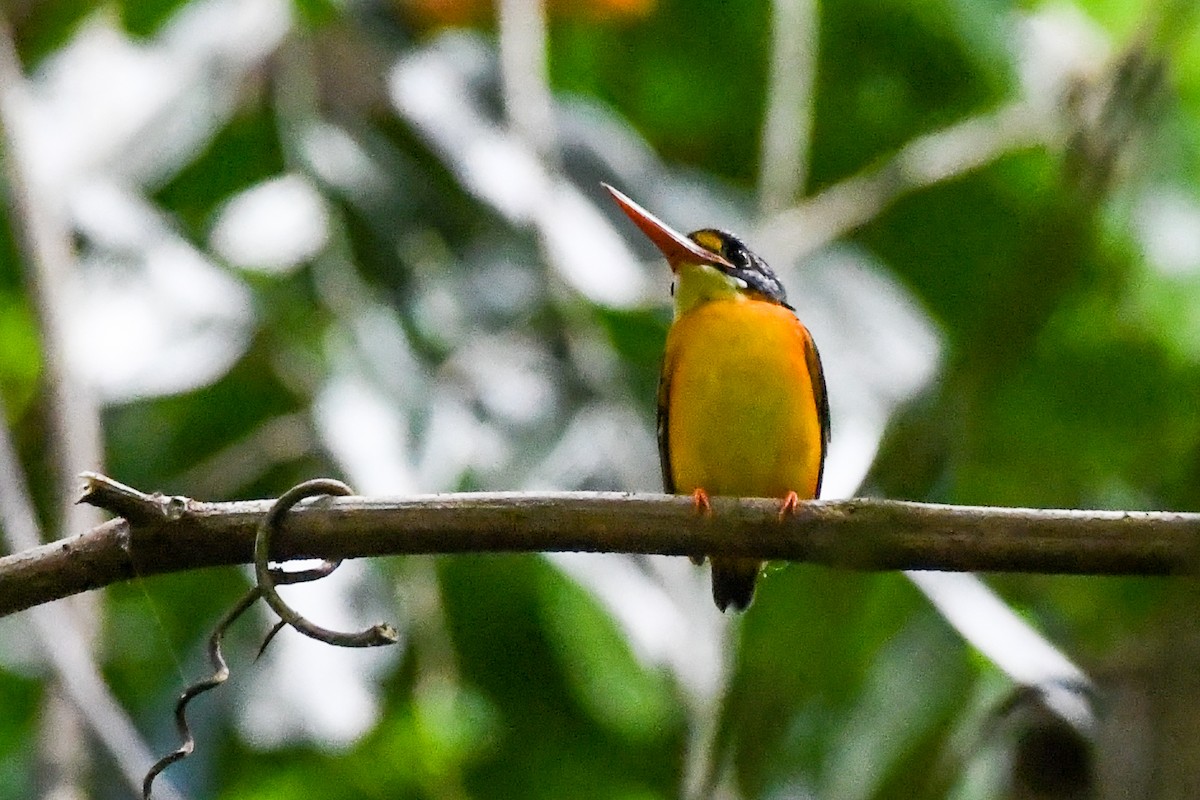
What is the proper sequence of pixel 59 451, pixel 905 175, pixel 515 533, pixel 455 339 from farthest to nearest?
pixel 905 175
pixel 455 339
pixel 59 451
pixel 515 533

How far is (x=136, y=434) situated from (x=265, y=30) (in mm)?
1073

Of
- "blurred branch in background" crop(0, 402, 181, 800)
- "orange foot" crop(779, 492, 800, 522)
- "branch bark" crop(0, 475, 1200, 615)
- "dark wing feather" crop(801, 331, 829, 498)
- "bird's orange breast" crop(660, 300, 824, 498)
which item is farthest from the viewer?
"dark wing feather" crop(801, 331, 829, 498)

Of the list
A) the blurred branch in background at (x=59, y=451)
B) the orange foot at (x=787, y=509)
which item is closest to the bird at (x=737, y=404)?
the blurred branch in background at (x=59, y=451)

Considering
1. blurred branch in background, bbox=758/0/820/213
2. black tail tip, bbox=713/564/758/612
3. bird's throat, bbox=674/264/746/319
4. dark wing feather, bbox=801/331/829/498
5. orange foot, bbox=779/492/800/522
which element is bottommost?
orange foot, bbox=779/492/800/522

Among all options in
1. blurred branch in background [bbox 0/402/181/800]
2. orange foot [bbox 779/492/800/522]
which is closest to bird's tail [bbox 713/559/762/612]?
blurred branch in background [bbox 0/402/181/800]

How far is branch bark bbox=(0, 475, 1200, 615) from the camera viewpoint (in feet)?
4.74

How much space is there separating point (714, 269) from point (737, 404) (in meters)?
0.40

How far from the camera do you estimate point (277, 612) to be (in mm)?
1600

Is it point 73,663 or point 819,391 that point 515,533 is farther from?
point 819,391

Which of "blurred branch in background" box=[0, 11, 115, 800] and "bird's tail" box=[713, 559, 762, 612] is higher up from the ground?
"bird's tail" box=[713, 559, 762, 612]

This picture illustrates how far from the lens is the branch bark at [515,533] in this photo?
56.9 inches

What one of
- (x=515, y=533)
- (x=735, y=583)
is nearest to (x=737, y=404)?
(x=735, y=583)

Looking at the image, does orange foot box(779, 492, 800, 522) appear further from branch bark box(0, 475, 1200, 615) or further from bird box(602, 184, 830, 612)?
bird box(602, 184, 830, 612)

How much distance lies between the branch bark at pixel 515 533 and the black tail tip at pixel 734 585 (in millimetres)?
1342
